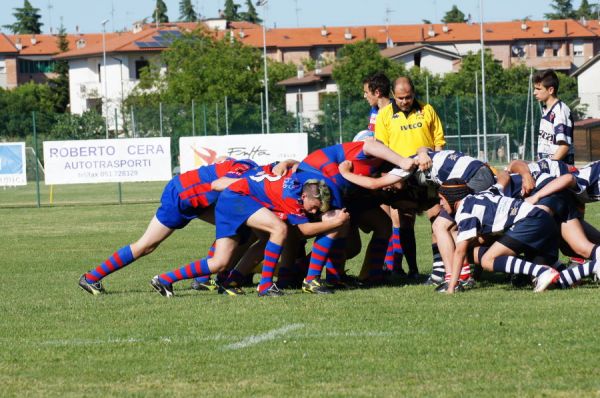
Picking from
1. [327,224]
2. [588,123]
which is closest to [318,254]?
[327,224]

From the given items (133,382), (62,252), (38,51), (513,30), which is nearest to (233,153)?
(62,252)

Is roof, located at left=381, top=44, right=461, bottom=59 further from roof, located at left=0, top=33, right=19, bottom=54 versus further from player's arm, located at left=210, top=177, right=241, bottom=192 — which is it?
player's arm, located at left=210, top=177, right=241, bottom=192

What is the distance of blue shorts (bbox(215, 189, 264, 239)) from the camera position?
990 centimetres

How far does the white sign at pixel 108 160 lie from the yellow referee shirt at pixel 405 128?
1693 centimetres

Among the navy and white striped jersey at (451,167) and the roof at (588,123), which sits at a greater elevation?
the roof at (588,123)

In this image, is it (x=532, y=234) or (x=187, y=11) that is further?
(x=187, y=11)

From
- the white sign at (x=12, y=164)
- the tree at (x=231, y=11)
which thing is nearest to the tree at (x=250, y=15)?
the tree at (x=231, y=11)

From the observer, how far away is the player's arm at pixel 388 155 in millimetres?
9930

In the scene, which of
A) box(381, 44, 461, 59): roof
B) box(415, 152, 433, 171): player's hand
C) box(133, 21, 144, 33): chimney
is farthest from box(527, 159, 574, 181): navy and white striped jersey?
box(133, 21, 144, 33): chimney

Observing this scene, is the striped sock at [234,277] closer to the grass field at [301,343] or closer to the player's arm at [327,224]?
the grass field at [301,343]

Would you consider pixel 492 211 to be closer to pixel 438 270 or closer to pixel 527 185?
pixel 527 185

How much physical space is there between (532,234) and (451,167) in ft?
3.00

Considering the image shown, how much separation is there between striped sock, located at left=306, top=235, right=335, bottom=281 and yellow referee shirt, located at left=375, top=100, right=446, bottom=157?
1.44 meters

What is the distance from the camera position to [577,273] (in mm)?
9914
